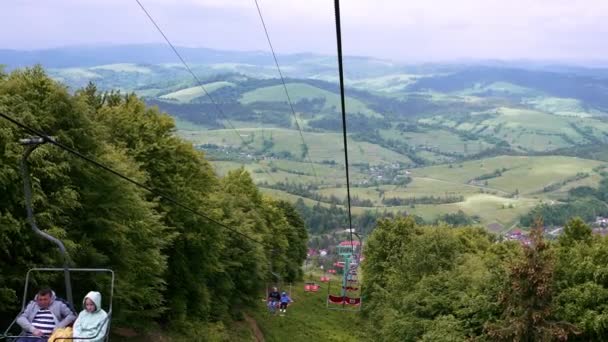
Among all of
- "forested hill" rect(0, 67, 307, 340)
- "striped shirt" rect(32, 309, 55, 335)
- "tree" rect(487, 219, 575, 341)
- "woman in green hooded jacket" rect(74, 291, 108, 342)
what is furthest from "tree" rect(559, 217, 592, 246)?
"striped shirt" rect(32, 309, 55, 335)

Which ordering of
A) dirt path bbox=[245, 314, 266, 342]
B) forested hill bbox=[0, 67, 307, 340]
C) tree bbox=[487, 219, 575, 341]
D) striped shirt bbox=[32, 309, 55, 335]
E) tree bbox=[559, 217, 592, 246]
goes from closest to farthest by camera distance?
striped shirt bbox=[32, 309, 55, 335]
forested hill bbox=[0, 67, 307, 340]
tree bbox=[487, 219, 575, 341]
tree bbox=[559, 217, 592, 246]
dirt path bbox=[245, 314, 266, 342]

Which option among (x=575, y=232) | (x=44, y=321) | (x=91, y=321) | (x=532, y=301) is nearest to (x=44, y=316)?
(x=44, y=321)

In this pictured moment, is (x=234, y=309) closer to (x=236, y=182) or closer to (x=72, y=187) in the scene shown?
(x=236, y=182)

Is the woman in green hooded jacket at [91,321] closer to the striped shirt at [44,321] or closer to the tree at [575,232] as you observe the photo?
the striped shirt at [44,321]

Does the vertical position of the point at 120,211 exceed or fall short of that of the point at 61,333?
it falls short

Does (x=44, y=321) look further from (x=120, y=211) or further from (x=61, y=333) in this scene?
(x=120, y=211)

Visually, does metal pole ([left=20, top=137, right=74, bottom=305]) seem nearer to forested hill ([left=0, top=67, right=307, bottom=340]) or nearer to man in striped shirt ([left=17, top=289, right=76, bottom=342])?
man in striped shirt ([left=17, top=289, right=76, bottom=342])
